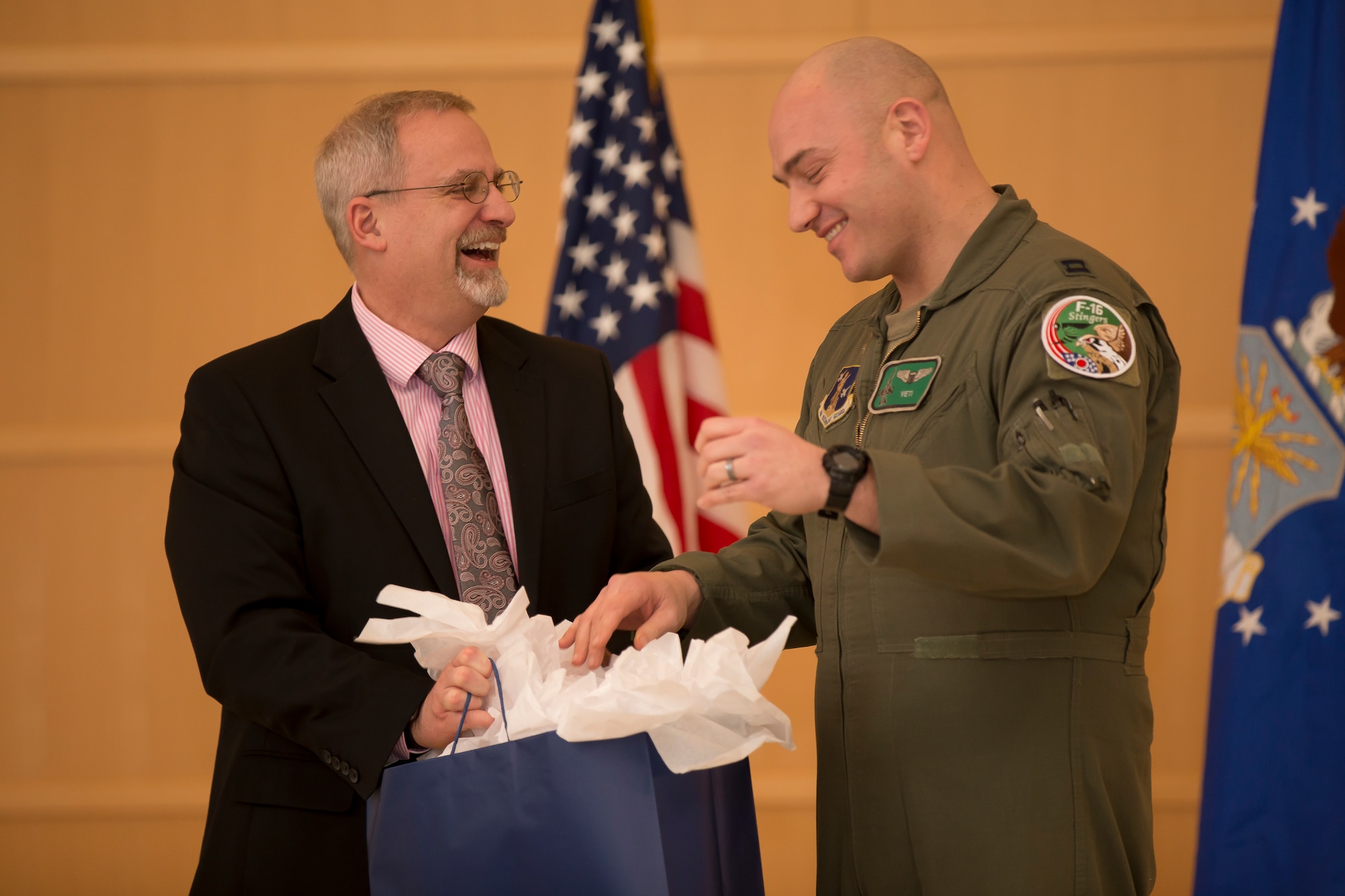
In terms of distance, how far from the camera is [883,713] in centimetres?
151

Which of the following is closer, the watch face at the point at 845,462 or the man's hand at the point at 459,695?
the watch face at the point at 845,462

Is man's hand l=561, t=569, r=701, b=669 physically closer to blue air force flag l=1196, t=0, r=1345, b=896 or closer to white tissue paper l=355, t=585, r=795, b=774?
white tissue paper l=355, t=585, r=795, b=774

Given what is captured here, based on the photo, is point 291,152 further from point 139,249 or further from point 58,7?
point 58,7

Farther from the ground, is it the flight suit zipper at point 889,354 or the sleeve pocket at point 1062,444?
the flight suit zipper at point 889,354

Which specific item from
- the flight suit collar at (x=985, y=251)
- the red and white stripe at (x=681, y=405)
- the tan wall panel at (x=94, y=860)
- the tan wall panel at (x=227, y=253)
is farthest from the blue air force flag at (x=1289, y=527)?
the tan wall panel at (x=94, y=860)

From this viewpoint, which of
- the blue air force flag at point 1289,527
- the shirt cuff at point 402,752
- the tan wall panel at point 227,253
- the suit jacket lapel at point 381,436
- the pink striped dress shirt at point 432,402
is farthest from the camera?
the tan wall panel at point 227,253

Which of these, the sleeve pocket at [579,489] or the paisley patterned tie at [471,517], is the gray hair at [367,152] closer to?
the paisley patterned tie at [471,517]

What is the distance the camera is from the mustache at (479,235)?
200cm

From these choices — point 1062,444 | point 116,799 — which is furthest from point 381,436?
point 116,799

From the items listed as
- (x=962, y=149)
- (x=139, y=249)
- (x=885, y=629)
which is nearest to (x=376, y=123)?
(x=962, y=149)

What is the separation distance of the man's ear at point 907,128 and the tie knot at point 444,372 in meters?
0.78

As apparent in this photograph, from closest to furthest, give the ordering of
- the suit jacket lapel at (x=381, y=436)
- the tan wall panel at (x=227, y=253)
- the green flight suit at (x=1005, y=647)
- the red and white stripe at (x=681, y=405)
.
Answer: the green flight suit at (x=1005, y=647) → the suit jacket lapel at (x=381, y=436) → the red and white stripe at (x=681, y=405) → the tan wall panel at (x=227, y=253)

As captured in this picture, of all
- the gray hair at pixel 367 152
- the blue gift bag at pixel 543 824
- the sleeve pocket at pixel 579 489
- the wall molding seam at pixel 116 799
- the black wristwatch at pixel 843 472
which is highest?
the gray hair at pixel 367 152

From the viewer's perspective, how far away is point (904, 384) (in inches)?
61.0
